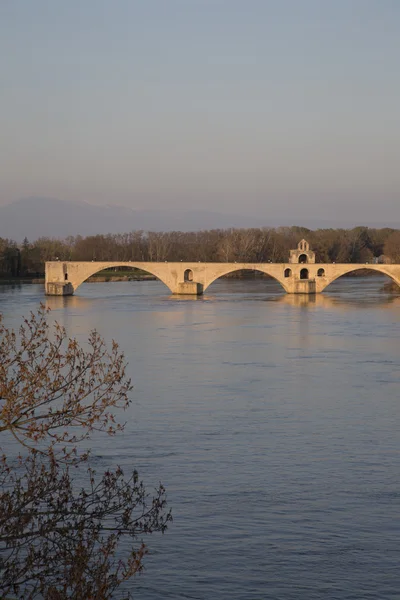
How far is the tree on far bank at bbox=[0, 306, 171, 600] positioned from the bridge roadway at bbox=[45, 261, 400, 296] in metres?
37.8

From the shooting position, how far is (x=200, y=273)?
52625 mm

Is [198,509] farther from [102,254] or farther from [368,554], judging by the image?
[102,254]

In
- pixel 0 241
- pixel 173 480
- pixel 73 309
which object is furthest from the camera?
pixel 0 241

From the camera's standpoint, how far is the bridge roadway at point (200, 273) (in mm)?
52125

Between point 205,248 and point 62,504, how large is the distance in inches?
3217

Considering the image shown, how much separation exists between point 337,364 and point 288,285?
31574 millimetres

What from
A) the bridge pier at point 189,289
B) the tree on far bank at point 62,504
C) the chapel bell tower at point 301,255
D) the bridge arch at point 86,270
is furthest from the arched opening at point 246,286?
the tree on far bank at point 62,504

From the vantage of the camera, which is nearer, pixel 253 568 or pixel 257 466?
pixel 253 568

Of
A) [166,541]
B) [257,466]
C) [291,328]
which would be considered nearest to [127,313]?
[291,328]

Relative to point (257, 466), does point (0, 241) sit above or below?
above

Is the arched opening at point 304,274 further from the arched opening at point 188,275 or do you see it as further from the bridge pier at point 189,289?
the arched opening at point 188,275

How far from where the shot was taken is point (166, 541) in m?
9.19

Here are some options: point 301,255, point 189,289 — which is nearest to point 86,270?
point 189,289

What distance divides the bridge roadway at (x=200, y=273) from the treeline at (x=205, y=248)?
15.1m
